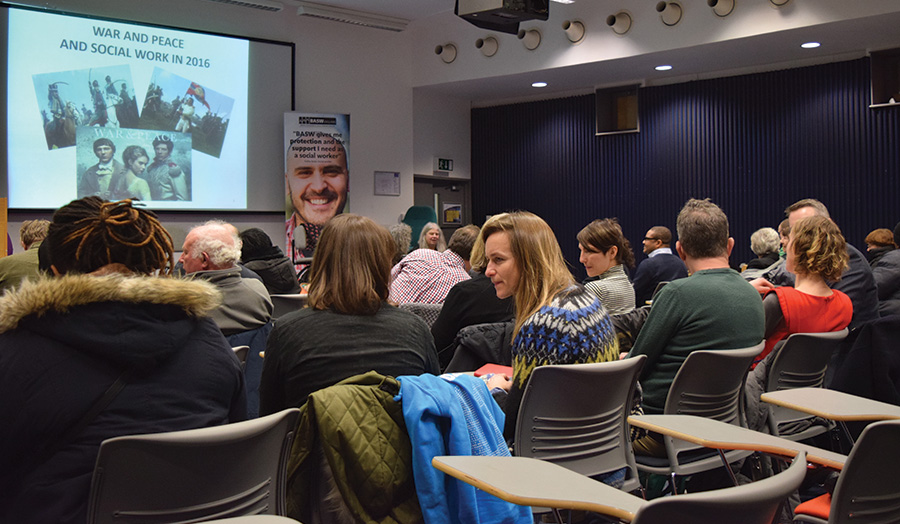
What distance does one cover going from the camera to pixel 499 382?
8.46 ft

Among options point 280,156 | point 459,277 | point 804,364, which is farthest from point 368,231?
point 280,156

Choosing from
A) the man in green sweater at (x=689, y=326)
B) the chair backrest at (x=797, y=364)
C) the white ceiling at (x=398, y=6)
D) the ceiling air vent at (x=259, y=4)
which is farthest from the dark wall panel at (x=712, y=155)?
the man in green sweater at (x=689, y=326)

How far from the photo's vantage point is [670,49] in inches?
322

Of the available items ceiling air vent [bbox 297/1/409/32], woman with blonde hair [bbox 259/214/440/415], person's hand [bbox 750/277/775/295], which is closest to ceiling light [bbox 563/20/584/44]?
ceiling air vent [bbox 297/1/409/32]

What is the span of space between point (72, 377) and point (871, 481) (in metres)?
1.73

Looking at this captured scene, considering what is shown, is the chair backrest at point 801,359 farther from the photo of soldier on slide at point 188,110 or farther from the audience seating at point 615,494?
the photo of soldier on slide at point 188,110

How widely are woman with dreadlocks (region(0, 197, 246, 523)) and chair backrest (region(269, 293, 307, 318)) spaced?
2.67 m

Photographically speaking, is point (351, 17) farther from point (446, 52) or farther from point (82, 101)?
point (82, 101)

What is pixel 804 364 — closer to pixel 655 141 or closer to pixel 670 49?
pixel 670 49

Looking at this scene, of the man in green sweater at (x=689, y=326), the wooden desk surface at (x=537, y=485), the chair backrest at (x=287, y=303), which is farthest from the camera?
the chair backrest at (x=287, y=303)

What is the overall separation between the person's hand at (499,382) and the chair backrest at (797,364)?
1198mm

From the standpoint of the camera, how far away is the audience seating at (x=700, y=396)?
2.74m

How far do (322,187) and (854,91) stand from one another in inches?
239

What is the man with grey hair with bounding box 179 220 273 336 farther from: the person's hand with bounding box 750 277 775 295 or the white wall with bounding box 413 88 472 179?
the white wall with bounding box 413 88 472 179
